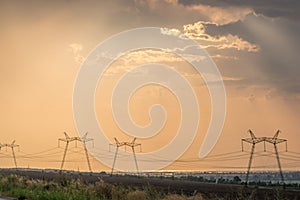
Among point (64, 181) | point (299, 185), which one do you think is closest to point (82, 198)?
point (64, 181)

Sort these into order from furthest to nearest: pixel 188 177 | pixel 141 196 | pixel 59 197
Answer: pixel 188 177, pixel 59 197, pixel 141 196

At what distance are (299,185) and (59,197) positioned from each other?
208 ft

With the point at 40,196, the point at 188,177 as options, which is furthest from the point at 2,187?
the point at 188,177

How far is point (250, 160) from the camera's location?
79.6 metres

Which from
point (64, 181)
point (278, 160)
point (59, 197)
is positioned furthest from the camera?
point (278, 160)

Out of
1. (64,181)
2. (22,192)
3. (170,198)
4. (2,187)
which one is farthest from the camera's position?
(2,187)

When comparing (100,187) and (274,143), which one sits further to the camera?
(274,143)

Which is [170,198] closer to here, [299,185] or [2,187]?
[2,187]

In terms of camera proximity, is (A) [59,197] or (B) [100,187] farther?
(B) [100,187]

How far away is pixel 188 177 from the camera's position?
141625mm

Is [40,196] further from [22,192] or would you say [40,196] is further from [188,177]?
[188,177]

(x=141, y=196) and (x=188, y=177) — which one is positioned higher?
(x=188, y=177)

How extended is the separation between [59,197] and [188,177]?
110243mm

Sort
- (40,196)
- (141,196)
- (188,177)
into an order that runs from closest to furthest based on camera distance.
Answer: (141,196) → (40,196) → (188,177)
